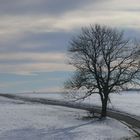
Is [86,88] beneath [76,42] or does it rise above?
beneath

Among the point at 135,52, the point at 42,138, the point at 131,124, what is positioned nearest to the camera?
the point at 42,138

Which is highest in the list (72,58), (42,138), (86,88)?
(72,58)

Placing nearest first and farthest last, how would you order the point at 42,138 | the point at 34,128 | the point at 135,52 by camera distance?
the point at 42,138 → the point at 34,128 → the point at 135,52

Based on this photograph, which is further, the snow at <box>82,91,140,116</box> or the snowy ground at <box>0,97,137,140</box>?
the snow at <box>82,91,140,116</box>

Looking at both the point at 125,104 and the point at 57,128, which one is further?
the point at 125,104

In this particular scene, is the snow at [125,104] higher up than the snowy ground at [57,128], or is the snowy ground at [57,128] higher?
the snow at [125,104]

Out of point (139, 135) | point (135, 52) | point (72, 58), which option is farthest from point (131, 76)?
point (139, 135)

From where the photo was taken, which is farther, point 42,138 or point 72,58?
point 72,58

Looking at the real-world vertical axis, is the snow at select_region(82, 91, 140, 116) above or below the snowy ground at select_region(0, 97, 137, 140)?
above

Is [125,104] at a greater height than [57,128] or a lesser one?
greater

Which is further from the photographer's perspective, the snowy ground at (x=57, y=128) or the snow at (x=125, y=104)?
the snow at (x=125, y=104)

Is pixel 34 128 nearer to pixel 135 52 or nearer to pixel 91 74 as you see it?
pixel 91 74

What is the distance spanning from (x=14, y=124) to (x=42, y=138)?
6.36 m

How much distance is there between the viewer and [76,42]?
57.0 m
